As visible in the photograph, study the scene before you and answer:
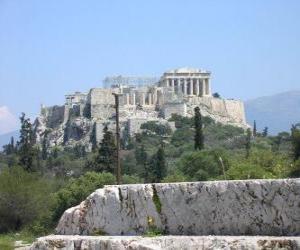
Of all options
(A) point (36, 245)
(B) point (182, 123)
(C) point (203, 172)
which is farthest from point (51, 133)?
(A) point (36, 245)

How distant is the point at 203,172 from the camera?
55.1 metres

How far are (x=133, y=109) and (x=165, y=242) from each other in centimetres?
14484

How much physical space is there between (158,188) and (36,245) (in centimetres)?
181

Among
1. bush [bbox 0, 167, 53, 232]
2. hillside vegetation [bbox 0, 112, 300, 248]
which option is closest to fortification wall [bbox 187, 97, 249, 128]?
hillside vegetation [bbox 0, 112, 300, 248]

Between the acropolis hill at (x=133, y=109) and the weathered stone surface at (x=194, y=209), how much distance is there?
128 m

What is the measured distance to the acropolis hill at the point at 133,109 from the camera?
143875 mm

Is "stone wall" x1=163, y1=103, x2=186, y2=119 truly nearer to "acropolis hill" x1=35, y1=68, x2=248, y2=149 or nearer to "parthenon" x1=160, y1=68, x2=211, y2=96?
"acropolis hill" x1=35, y1=68, x2=248, y2=149

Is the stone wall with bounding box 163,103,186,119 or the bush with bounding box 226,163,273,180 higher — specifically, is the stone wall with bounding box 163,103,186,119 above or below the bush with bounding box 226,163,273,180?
above

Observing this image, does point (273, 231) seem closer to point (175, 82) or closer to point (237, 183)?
point (237, 183)

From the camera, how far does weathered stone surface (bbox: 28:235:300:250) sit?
765 cm

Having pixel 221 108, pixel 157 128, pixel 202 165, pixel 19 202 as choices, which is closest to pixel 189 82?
pixel 221 108

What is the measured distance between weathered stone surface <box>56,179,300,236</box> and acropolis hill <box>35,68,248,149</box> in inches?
5056

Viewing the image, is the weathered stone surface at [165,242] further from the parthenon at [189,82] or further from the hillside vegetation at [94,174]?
the parthenon at [189,82]

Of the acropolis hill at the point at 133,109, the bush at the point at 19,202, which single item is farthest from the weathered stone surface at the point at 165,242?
the acropolis hill at the point at 133,109
